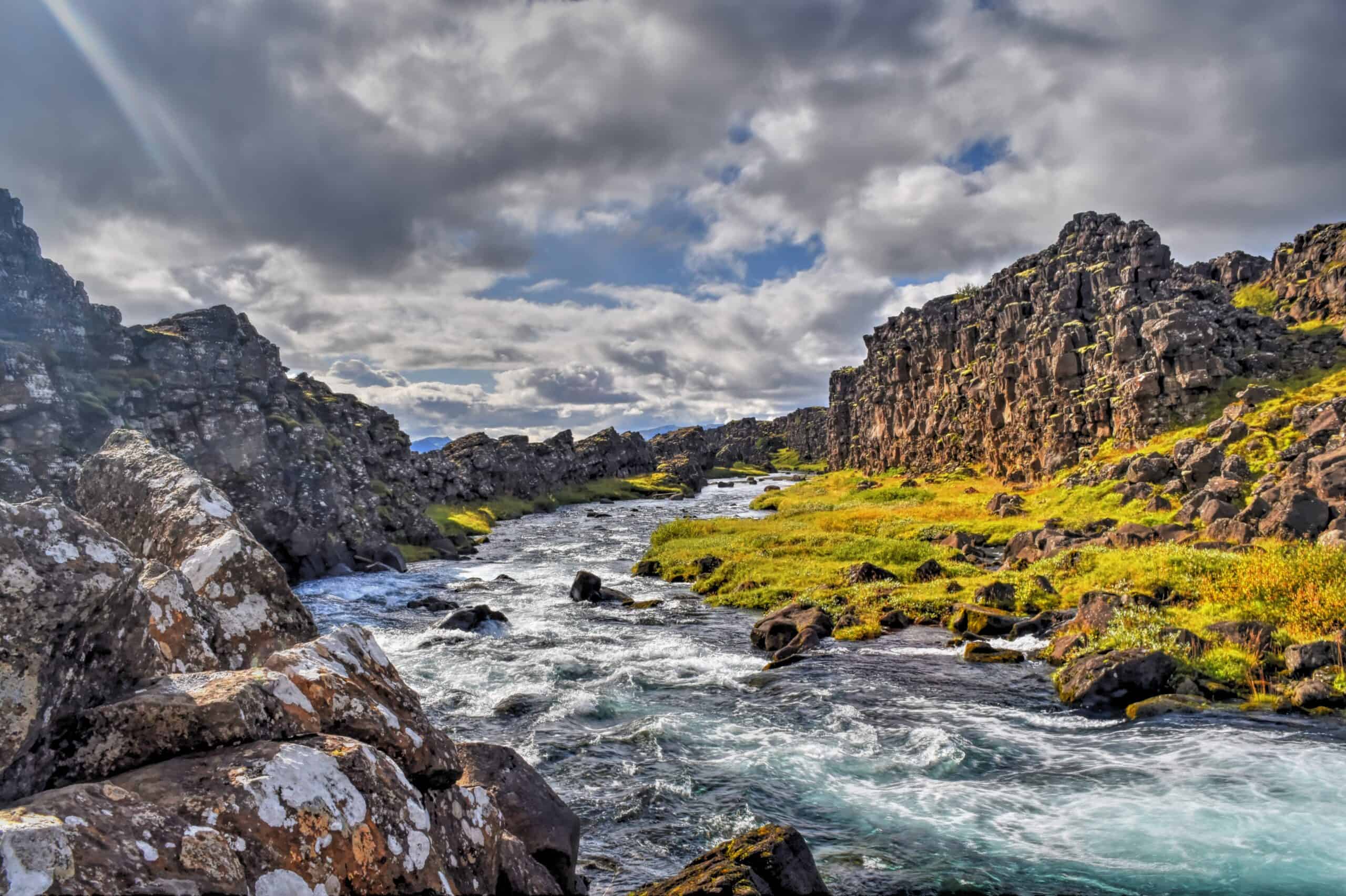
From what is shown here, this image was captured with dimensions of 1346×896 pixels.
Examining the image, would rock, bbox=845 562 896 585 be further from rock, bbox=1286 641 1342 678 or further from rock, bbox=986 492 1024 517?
rock, bbox=986 492 1024 517

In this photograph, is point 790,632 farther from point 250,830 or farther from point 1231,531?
point 250,830

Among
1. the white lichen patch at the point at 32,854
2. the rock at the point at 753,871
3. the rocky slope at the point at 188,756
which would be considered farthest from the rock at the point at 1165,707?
the white lichen patch at the point at 32,854

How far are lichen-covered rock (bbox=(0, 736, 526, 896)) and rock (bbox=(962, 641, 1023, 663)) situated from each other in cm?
2750

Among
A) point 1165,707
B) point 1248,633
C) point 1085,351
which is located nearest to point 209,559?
point 1165,707

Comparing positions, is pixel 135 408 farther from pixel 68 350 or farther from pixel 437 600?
pixel 437 600

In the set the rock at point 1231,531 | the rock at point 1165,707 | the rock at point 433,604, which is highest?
the rock at point 1231,531

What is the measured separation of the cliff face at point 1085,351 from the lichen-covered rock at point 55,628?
322ft

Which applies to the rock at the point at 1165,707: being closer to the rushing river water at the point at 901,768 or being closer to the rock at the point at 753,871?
the rushing river water at the point at 901,768

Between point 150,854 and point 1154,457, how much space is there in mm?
77891

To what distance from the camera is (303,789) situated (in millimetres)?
6523

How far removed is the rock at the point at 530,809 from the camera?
449 inches

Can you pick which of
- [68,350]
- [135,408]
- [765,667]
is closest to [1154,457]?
[765,667]

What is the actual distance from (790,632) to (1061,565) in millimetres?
19286

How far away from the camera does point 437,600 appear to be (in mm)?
50312
